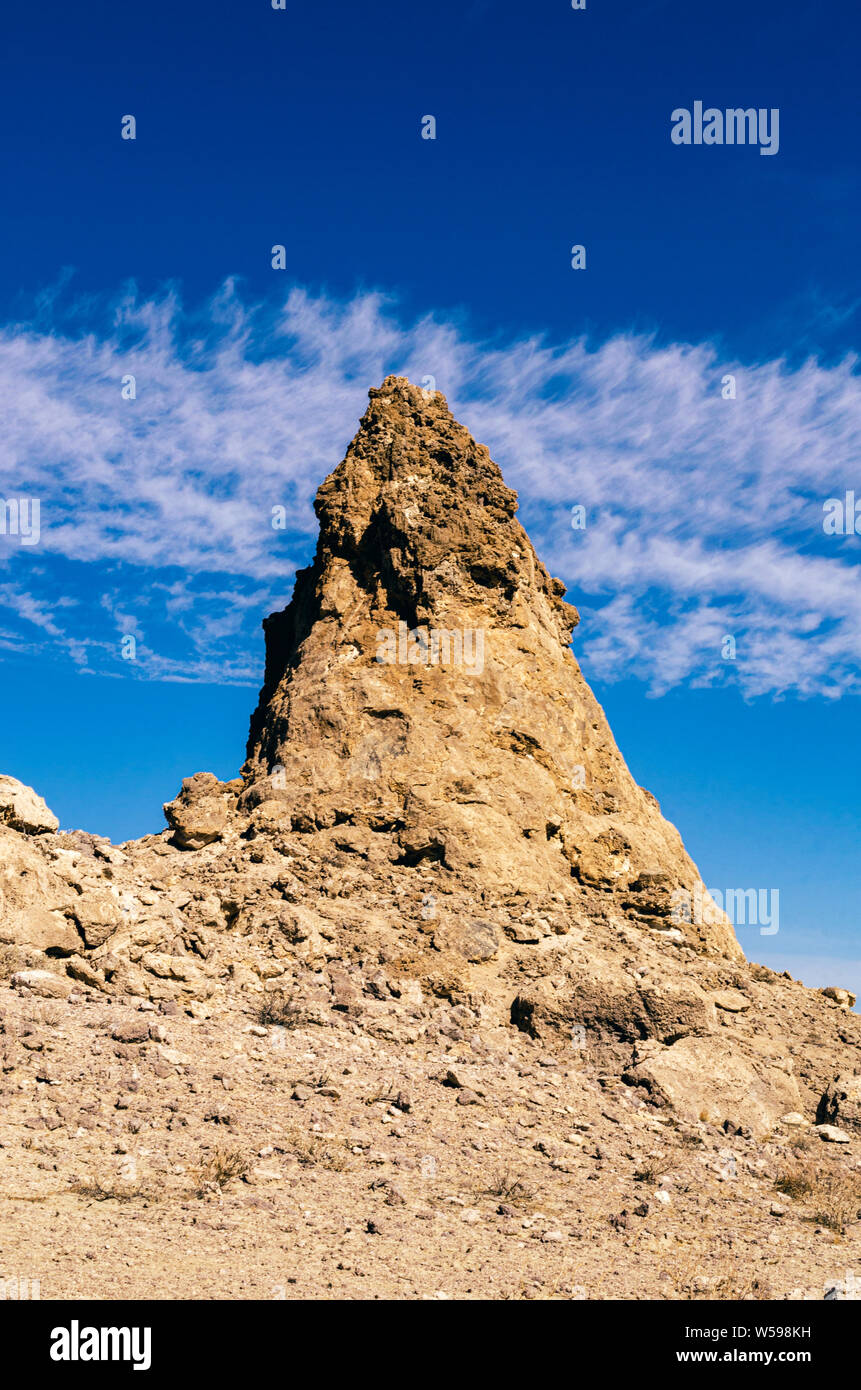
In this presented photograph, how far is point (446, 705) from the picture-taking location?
17031 millimetres

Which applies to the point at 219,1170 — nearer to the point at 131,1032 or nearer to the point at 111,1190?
the point at 111,1190

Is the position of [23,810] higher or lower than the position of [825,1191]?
higher

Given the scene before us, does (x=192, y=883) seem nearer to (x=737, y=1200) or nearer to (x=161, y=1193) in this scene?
(x=161, y=1193)

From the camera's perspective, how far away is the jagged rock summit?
16234mm

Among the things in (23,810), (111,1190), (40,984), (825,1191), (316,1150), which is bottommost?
(825,1191)

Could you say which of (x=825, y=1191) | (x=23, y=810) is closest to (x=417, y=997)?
(x=825, y=1191)

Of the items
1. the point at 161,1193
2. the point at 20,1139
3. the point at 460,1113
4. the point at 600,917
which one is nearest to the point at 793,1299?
the point at 460,1113

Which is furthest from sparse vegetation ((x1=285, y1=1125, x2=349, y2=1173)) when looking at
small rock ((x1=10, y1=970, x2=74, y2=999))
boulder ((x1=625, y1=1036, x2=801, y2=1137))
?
boulder ((x1=625, y1=1036, x2=801, y2=1137))

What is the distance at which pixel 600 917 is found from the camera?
52.3 ft

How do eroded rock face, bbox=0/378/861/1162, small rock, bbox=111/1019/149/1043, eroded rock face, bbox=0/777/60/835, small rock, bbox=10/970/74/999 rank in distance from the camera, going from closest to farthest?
1. small rock, bbox=111/1019/149/1043
2. small rock, bbox=10/970/74/999
3. eroded rock face, bbox=0/378/861/1162
4. eroded rock face, bbox=0/777/60/835

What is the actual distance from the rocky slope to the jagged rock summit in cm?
6

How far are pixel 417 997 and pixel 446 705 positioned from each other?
517cm

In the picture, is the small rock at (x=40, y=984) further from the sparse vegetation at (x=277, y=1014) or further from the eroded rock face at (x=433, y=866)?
the sparse vegetation at (x=277, y=1014)

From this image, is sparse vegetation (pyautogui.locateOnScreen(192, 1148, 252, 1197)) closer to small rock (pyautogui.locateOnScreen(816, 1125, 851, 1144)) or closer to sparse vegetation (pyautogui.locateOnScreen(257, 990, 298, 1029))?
sparse vegetation (pyautogui.locateOnScreen(257, 990, 298, 1029))
